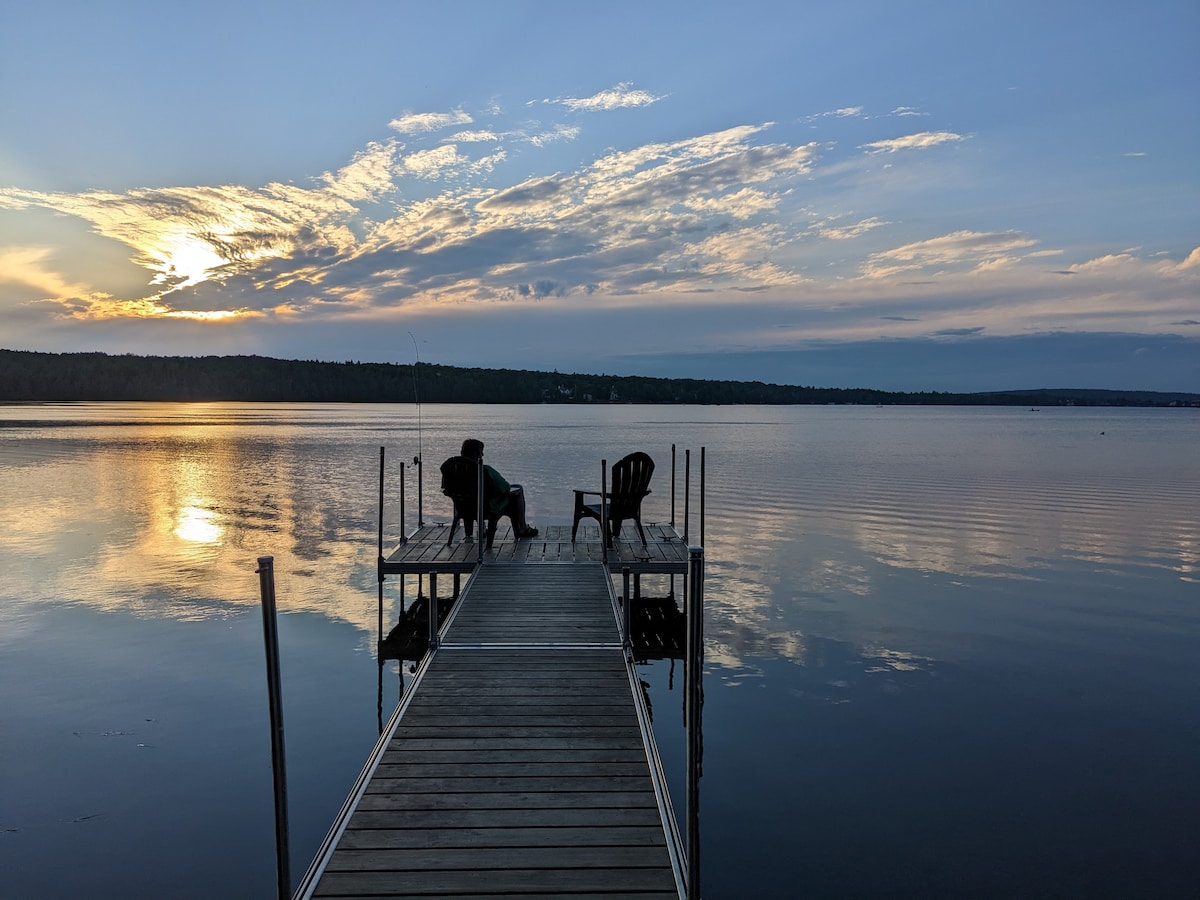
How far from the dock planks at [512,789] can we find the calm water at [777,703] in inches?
45.5

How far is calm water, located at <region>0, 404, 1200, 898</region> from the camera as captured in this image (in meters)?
5.28

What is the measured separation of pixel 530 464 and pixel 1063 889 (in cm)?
3103

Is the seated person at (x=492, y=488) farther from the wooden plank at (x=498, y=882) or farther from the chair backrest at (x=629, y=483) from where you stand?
the wooden plank at (x=498, y=882)

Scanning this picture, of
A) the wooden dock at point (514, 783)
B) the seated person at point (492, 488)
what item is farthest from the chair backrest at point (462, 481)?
the wooden dock at point (514, 783)

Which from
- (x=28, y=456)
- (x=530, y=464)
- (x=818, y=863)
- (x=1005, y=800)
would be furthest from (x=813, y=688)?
(x=28, y=456)

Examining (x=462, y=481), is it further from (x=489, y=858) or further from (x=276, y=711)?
(x=489, y=858)

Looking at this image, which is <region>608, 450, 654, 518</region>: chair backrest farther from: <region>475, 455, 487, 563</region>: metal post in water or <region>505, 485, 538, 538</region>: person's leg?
<region>475, 455, 487, 563</region>: metal post in water

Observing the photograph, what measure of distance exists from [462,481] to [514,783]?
6.50 meters

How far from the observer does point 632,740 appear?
4.98 meters

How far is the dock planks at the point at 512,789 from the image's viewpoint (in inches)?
141

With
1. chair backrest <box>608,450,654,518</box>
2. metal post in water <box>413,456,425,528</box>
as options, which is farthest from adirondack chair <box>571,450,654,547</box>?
metal post in water <box>413,456,425,528</box>

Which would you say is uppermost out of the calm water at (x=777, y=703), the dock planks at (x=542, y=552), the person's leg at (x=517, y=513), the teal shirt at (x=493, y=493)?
the teal shirt at (x=493, y=493)

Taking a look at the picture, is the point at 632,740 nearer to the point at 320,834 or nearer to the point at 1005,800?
the point at 320,834

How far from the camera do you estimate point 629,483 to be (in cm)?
1112
